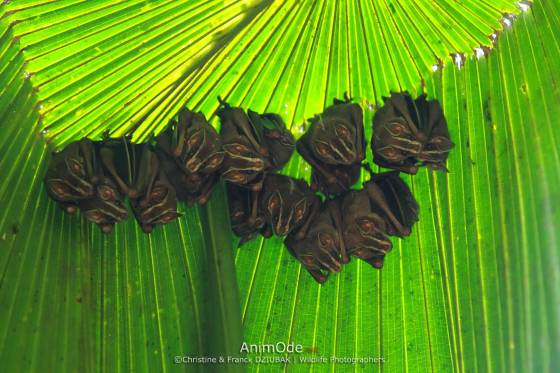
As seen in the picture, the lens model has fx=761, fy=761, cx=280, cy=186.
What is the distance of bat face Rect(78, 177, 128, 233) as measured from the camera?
79.7 inches

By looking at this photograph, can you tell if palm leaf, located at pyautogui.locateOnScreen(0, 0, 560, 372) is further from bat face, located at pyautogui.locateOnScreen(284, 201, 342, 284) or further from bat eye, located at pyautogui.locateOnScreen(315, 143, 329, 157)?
bat eye, located at pyautogui.locateOnScreen(315, 143, 329, 157)

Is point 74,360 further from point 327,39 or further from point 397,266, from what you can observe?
point 327,39

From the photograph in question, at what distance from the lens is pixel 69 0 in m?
2.19

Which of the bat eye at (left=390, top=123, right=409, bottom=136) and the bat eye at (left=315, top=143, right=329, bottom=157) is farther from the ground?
the bat eye at (left=390, top=123, right=409, bottom=136)

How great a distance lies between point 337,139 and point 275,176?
0.21 meters

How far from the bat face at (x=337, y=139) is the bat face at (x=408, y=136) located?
0.06 metres

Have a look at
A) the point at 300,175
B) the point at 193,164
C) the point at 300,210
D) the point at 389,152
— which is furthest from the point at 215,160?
the point at 300,175

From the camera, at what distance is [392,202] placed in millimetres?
2213

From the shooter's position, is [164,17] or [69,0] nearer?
[69,0]

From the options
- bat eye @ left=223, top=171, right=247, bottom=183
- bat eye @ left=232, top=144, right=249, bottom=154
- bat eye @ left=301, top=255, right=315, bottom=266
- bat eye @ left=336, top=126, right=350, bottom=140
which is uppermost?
bat eye @ left=336, top=126, right=350, bottom=140

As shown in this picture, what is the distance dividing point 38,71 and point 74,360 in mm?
885

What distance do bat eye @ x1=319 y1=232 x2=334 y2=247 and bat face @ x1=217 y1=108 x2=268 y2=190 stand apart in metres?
0.22

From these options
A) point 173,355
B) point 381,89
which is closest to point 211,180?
point 173,355

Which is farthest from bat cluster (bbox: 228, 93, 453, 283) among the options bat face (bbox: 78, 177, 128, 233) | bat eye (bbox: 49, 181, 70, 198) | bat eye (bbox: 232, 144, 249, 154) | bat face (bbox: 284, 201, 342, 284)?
bat eye (bbox: 49, 181, 70, 198)
